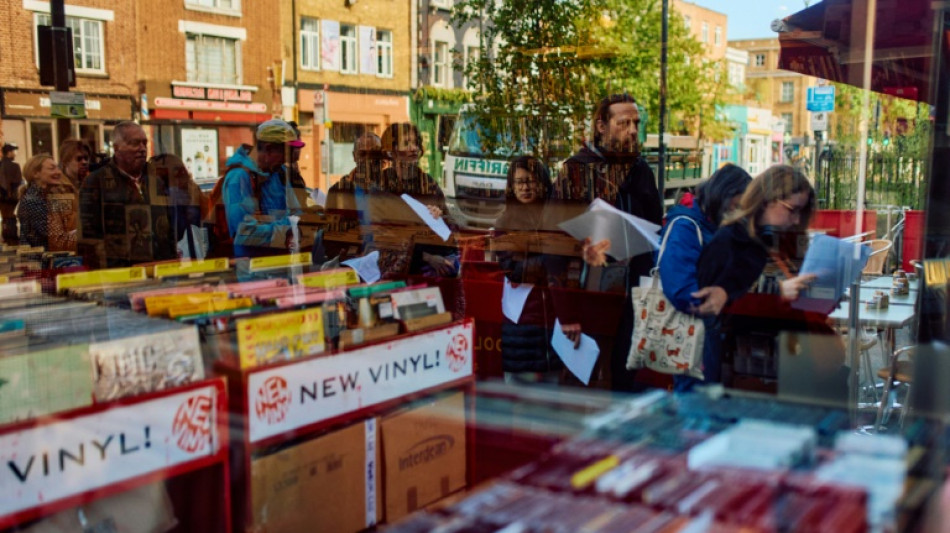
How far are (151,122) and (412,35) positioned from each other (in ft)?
5.71

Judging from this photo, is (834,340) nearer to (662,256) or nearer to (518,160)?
(662,256)

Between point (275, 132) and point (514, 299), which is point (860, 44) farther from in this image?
point (275, 132)

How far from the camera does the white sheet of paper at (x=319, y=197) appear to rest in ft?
17.0

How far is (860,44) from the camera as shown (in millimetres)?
3387

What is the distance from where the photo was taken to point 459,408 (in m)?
3.46

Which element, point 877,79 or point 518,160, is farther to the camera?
point 518,160

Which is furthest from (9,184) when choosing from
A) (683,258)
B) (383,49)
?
(683,258)

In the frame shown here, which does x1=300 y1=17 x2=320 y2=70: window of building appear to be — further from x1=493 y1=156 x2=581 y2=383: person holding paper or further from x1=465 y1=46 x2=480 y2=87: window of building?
x1=493 y1=156 x2=581 y2=383: person holding paper

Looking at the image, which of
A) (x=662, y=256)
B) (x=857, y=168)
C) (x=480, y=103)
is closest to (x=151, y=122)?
(x=480, y=103)

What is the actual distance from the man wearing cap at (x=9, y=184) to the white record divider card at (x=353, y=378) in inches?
160

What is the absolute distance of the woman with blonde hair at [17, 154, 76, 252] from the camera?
537 cm

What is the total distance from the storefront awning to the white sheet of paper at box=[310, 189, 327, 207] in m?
2.70

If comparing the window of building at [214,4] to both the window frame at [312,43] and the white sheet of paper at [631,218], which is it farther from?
the white sheet of paper at [631,218]

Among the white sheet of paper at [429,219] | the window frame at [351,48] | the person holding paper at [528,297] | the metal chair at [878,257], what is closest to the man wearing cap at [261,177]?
the window frame at [351,48]
